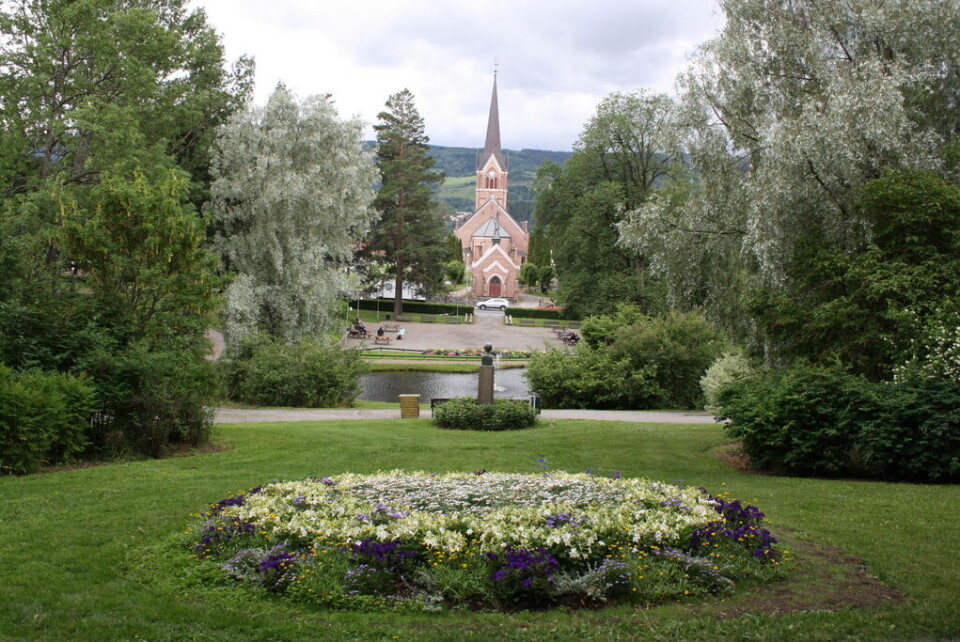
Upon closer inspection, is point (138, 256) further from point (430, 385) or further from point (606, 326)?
point (430, 385)

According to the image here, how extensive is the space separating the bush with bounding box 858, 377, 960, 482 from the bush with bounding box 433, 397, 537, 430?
828 cm

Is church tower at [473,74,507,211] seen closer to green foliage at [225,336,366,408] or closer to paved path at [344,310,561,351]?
paved path at [344,310,561,351]

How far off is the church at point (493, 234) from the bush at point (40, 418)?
285 feet

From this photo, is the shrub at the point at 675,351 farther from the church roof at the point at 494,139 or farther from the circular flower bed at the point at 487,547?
the church roof at the point at 494,139

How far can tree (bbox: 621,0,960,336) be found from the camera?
1461cm

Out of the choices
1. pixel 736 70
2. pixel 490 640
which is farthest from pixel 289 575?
pixel 736 70

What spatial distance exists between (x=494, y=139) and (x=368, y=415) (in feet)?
324

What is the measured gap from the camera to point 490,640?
17.6ft

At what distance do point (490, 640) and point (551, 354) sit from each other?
72.9 ft

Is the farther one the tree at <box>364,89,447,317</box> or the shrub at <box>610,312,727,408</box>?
the tree at <box>364,89,447,317</box>

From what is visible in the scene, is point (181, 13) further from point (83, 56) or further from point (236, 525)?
point (236, 525)

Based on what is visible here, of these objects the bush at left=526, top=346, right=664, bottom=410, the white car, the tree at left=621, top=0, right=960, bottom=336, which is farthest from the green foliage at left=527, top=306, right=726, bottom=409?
the white car

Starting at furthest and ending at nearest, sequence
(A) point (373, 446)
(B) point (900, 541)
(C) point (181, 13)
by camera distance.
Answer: (C) point (181, 13)
(A) point (373, 446)
(B) point (900, 541)

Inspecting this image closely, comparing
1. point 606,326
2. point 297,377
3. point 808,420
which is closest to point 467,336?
point 606,326
